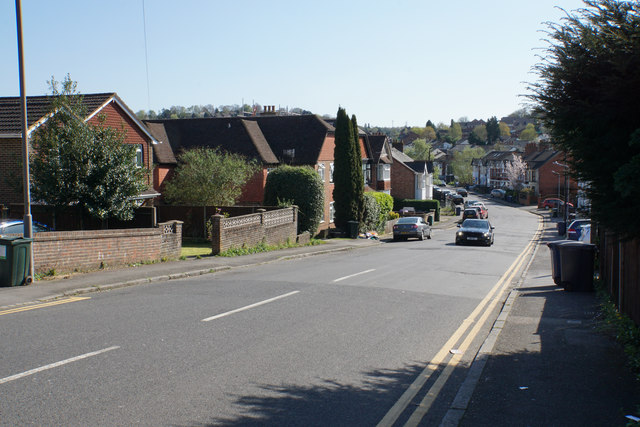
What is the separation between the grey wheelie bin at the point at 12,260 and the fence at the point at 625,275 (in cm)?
1191

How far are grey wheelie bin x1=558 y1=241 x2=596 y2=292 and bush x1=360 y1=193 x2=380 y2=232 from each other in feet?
91.8

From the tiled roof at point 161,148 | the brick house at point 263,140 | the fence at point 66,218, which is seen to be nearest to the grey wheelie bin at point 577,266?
the fence at point 66,218

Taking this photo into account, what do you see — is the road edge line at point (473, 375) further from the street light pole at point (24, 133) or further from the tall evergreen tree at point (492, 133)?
the tall evergreen tree at point (492, 133)

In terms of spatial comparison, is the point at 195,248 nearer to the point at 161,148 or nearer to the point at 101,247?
the point at 101,247

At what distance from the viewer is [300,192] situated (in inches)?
1336

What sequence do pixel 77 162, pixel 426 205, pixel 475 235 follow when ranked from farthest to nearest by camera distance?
pixel 426 205
pixel 475 235
pixel 77 162

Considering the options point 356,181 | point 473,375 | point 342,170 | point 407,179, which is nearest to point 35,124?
point 473,375

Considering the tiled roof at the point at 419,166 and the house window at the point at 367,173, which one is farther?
the tiled roof at the point at 419,166

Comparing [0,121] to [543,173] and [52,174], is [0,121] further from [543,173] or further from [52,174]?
[543,173]

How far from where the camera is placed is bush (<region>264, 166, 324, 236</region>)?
33.9 m

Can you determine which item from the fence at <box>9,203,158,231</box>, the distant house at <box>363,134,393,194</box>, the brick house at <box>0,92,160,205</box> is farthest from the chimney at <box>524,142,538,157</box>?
the fence at <box>9,203,158,231</box>

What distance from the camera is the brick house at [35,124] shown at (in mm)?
21484

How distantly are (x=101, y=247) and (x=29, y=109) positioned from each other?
40.8 feet

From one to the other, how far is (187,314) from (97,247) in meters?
6.83
